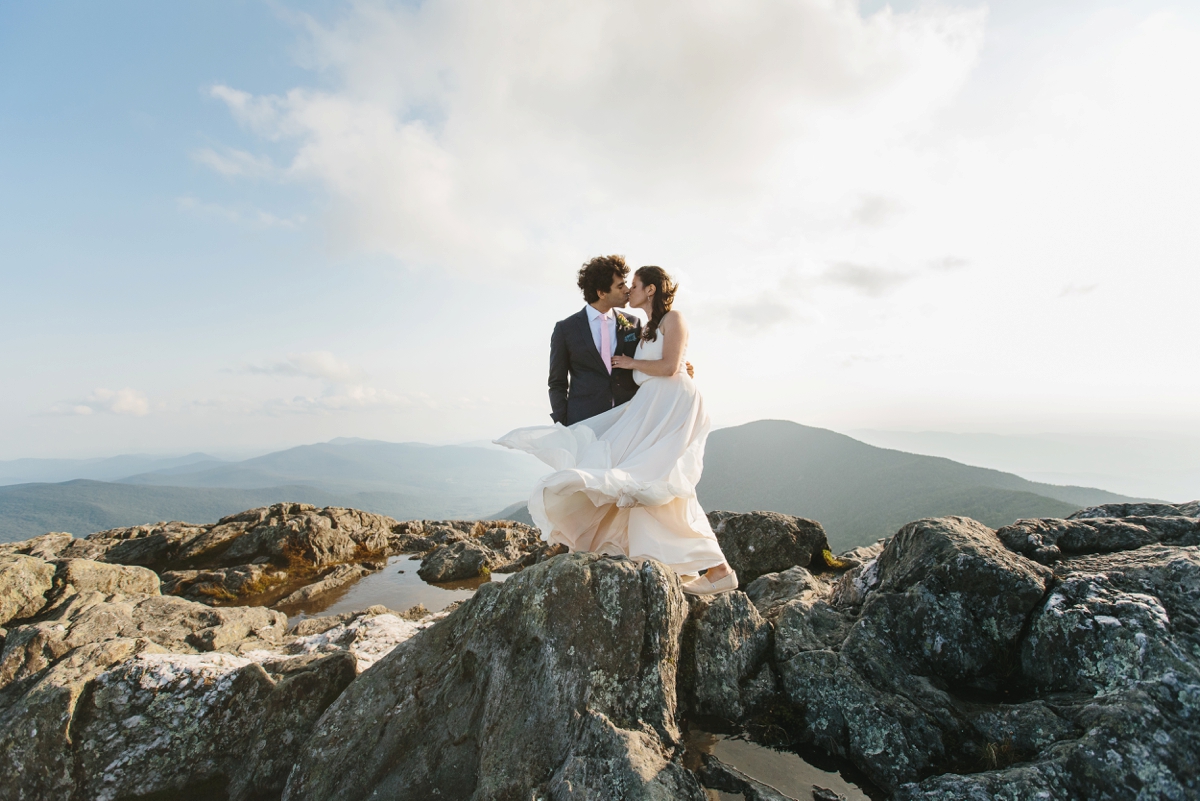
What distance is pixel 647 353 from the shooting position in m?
8.07

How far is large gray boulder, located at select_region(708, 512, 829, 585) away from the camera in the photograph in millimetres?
11438

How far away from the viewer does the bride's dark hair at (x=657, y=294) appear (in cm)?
795

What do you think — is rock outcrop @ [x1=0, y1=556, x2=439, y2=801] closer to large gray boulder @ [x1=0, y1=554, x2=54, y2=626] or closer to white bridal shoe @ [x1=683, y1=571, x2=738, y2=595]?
large gray boulder @ [x1=0, y1=554, x2=54, y2=626]

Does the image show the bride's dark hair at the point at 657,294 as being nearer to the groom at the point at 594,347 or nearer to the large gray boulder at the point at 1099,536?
the groom at the point at 594,347

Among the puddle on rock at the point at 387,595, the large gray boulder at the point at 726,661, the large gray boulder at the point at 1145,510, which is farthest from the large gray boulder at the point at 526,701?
the puddle on rock at the point at 387,595

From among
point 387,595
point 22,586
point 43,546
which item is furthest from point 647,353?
point 43,546

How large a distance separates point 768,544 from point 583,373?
632 cm

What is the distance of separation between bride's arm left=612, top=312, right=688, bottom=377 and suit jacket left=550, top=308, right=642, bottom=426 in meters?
0.64

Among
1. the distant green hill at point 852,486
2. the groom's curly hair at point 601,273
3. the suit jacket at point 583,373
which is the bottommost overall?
the distant green hill at point 852,486

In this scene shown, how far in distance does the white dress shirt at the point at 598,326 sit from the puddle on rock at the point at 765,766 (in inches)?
213

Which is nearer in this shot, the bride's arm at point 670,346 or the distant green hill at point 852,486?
the bride's arm at point 670,346

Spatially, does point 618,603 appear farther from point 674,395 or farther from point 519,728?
point 674,395

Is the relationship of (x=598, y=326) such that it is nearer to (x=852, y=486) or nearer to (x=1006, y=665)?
(x=1006, y=665)

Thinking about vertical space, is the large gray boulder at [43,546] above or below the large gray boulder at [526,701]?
below
